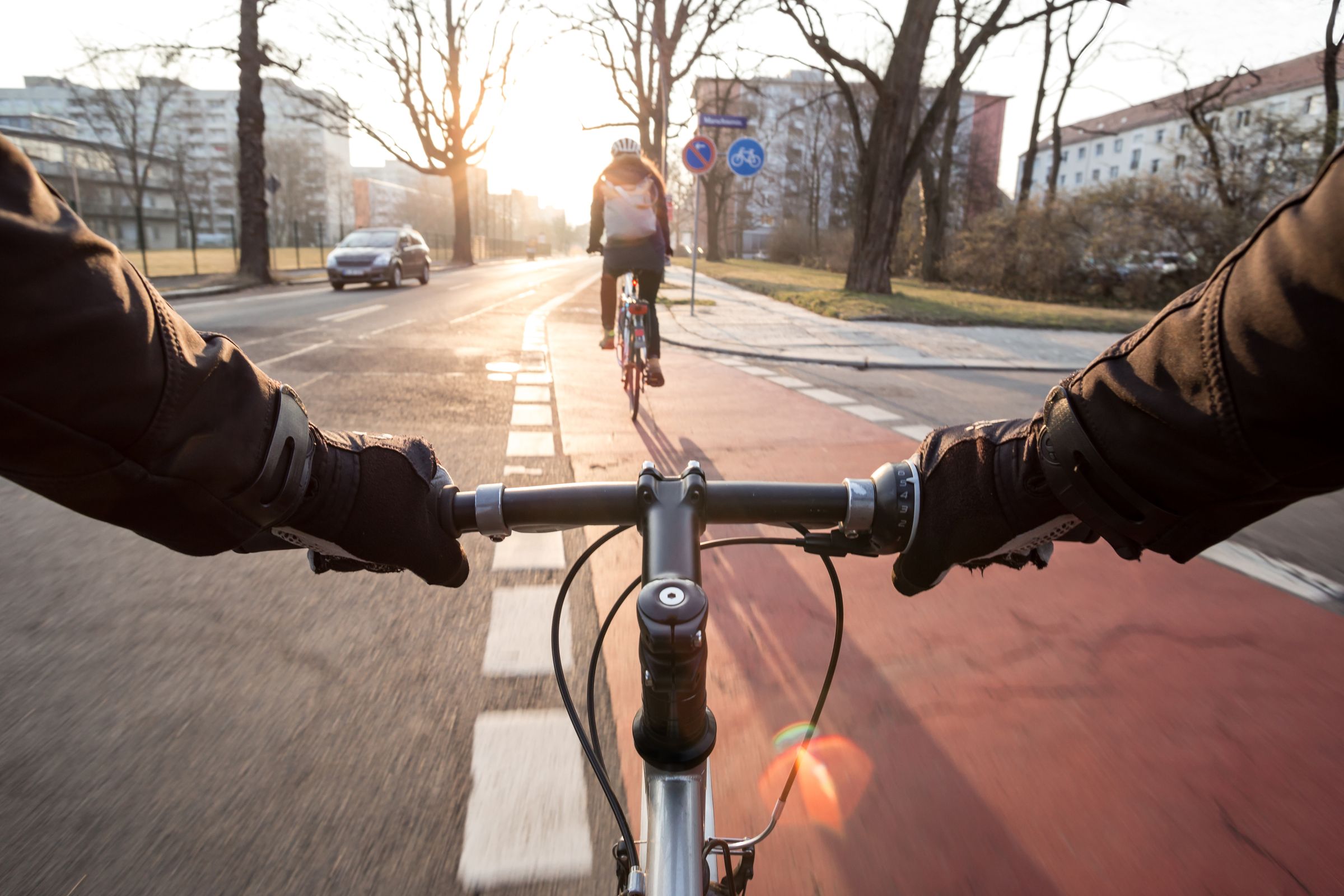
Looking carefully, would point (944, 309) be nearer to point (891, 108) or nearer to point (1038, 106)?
point (891, 108)

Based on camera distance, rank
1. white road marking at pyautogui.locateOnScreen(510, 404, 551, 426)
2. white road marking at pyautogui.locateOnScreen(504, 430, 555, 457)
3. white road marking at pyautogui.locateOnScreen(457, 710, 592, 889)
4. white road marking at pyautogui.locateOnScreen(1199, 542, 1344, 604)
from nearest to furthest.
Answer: white road marking at pyautogui.locateOnScreen(457, 710, 592, 889)
white road marking at pyautogui.locateOnScreen(1199, 542, 1344, 604)
white road marking at pyautogui.locateOnScreen(504, 430, 555, 457)
white road marking at pyautogui.locateOnScreen(510, 404, 551, 426)

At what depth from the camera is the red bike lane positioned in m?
1.80

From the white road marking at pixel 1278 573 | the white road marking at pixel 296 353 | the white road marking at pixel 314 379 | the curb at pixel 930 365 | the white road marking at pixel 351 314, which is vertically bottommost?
the white road marking at pixel 1278 573

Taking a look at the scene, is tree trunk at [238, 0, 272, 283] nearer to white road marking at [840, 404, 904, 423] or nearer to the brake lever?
white road marking at [840, 404, 904, 423]

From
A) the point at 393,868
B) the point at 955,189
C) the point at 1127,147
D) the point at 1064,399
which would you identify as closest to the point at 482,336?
the point at 393,868

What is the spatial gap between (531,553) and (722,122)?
13152 mm

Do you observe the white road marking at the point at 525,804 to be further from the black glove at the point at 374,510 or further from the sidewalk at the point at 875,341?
the sidewalk at the point at 875,341

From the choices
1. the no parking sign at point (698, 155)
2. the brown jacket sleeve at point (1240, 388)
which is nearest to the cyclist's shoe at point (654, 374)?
the brown jacket sleeve at point (1240, 388)

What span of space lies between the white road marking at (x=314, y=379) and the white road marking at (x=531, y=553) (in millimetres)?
4579

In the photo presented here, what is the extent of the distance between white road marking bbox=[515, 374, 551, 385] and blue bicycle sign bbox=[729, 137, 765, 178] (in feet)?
27.2

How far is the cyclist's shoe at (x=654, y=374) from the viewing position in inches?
269

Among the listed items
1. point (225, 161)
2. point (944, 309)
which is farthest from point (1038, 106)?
point (225, 161)

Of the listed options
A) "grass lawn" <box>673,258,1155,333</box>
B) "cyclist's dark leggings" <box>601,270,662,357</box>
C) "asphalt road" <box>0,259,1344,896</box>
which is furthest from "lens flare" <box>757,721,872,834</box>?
"grass lawn" <box>673,258,1155,333</box>

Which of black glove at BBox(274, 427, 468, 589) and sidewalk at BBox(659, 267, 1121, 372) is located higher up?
black glove at BBox(274, 427, 468, 589)
